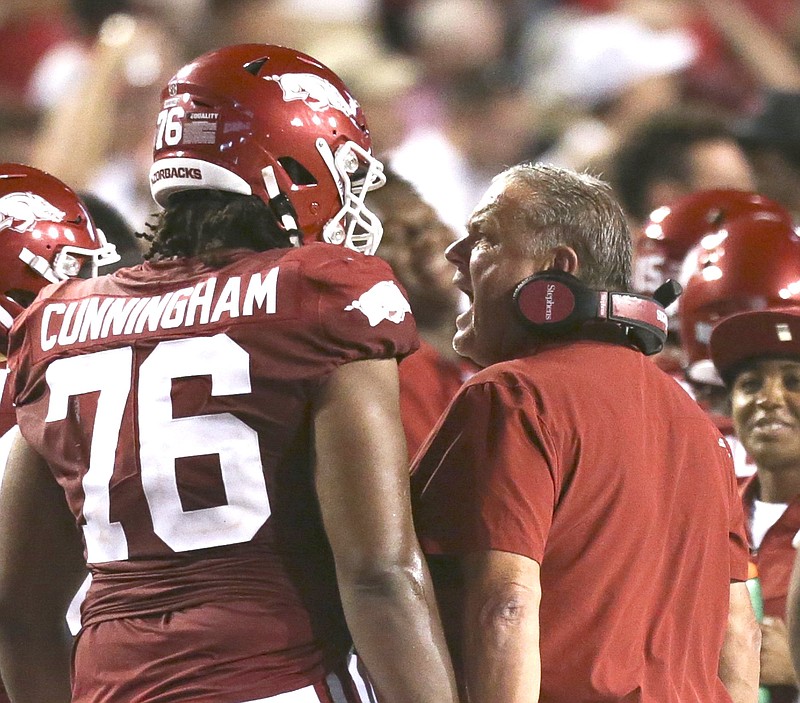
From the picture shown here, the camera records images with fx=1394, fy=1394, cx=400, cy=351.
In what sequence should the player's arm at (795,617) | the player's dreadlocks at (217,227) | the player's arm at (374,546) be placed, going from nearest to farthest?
the player's arm at (374,546) < the player's dreadlocks at (217,227) < the player's arm at (795,617)

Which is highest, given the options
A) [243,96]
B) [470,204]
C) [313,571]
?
[470,204]

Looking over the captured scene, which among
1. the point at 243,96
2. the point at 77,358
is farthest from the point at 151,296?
the point at 243,96

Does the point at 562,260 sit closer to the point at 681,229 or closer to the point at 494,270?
the point at 494,270

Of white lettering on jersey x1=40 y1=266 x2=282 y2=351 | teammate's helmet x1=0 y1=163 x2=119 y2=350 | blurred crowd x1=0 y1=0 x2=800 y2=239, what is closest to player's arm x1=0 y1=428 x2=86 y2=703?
white lettering on jersey x1=40 y1=266 x2=282 y2=351

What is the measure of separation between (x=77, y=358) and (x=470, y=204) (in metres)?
4.84

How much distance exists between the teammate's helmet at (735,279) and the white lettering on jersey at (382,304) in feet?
6.07

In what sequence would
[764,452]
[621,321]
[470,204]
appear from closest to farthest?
[621,321] < [764,452] < [470,204]

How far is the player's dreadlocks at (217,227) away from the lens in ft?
7.16

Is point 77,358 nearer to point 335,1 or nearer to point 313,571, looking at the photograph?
point 313,571

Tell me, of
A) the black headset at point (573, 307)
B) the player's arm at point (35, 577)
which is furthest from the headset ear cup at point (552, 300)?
the player's arm at point (35, 577)

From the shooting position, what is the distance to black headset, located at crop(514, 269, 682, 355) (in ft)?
7.18

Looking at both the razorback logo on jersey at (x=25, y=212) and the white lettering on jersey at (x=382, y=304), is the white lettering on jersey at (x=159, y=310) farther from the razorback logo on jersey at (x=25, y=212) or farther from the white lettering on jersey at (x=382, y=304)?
the razorback logo on jersey at (x=25, y=212)

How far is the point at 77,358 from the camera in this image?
218 cm

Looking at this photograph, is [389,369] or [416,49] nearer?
[389,369]
